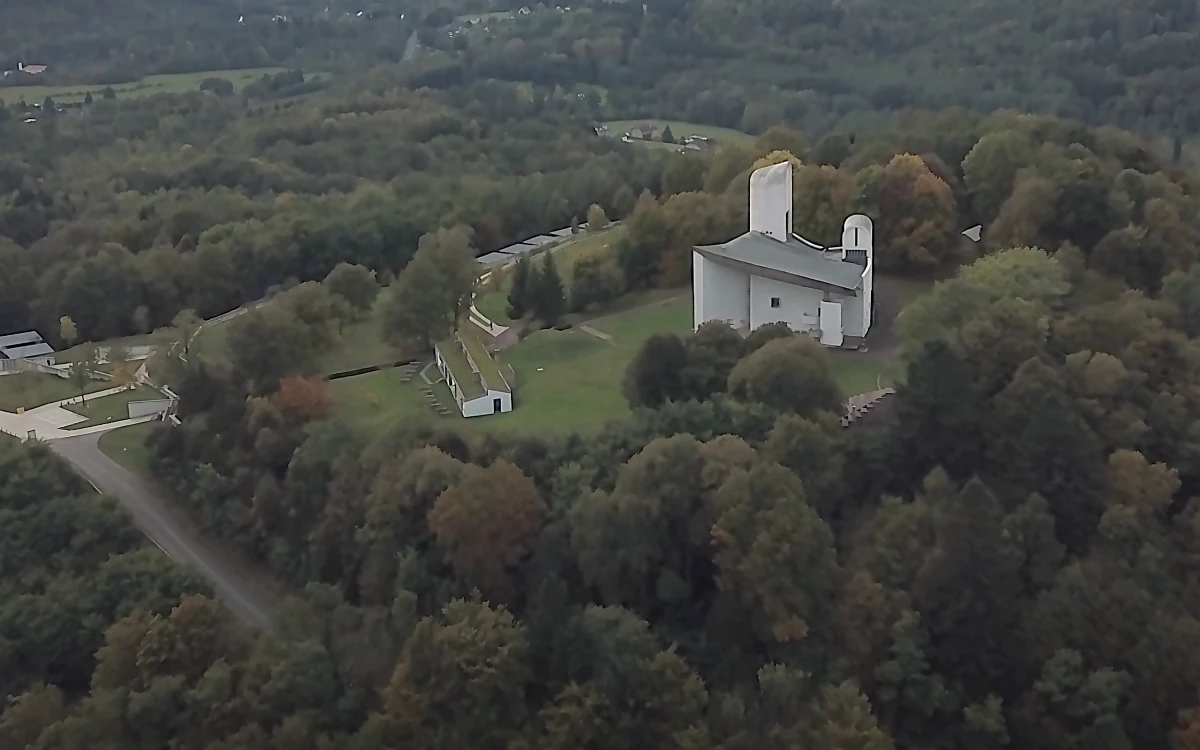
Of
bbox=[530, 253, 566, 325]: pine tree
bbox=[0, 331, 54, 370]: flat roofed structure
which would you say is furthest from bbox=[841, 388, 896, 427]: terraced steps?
bbox=[0, 331, 54, 370]: flat roofed structure

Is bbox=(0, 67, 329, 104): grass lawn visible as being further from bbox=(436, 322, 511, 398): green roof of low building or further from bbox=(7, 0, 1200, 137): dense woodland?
bbox=(436, 322, 511, 398): green roof of low building

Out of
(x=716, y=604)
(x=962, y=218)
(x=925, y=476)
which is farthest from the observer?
(x=962, y=218)

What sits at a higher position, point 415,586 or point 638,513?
point 638,513

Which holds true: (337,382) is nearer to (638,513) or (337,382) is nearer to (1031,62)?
(638,513)

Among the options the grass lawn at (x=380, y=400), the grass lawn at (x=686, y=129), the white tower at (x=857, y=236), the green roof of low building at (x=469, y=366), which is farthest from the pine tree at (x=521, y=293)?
the grass lawn at (x=686, y=129)

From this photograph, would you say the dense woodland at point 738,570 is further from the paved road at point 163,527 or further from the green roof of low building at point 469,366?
the green roof of low building at point 469,366

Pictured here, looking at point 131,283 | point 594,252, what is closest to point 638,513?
point 594,252

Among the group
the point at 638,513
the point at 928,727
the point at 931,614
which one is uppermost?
the point at 638,513

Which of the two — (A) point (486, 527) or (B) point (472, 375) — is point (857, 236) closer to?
(B) point (472, 375)
